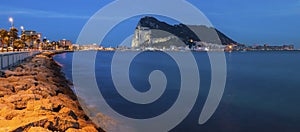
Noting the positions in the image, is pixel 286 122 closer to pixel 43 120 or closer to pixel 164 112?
pixel 164 112

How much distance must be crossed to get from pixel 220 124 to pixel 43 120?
7.92 meters

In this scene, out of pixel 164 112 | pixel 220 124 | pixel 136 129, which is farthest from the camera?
pixel 164 112

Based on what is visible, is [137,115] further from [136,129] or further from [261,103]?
[261,103]

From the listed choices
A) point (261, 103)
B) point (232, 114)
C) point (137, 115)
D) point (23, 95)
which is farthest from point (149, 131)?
point (261, 103)

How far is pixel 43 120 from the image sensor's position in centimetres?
541

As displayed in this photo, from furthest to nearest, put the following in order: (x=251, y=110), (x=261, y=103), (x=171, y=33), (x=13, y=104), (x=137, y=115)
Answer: (x=171, y=33)
(x=261, y=103)
(x=251, y=110)
(x=137, y=115)
(x=13, y=104)

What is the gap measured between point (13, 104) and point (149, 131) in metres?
4.70

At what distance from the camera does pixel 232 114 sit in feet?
44.6

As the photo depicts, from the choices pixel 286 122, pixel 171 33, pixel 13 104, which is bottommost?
→ pixel 286 122

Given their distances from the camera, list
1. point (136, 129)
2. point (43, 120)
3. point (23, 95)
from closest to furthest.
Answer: point (43, 120), point (23, 95), point (136, 129)

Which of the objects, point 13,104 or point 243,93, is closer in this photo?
point 13,104

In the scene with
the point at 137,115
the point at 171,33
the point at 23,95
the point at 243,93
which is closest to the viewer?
the point at 23,95

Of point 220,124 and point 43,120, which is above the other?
point 43,120

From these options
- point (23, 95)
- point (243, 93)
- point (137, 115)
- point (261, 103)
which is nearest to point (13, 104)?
Answer: point (23, 95)
